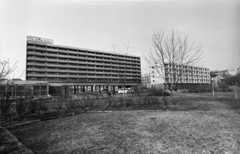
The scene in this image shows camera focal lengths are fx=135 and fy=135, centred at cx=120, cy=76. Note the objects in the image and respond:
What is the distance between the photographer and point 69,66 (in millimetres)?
64125

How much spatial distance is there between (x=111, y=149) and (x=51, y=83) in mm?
62171

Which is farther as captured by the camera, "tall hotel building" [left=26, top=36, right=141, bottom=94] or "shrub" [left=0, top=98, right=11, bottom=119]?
"tall hotel building" [left=26, top=36, right=141, bottom=94]

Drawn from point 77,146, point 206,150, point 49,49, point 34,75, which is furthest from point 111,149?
point 49,49

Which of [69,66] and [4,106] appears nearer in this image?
[4,106]

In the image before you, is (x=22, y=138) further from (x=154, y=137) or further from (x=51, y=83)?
(x=51, y=83)

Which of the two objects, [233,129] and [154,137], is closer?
[154,137]

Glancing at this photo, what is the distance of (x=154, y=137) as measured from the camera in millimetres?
3895

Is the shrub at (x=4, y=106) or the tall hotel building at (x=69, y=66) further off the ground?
the tall hotel building at (x=69, y=66)

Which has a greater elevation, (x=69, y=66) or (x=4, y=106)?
(x=69, y=66)

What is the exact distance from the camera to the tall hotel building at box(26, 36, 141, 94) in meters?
55.8

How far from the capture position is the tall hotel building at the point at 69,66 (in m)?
55.8

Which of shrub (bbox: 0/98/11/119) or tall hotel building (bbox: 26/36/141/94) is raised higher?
tall hotel building (bbox: 26/36/141/94)

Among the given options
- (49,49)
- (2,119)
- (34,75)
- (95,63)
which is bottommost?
(2,119)

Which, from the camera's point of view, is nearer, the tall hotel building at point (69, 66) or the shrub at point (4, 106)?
the shrub at point (4, 106)
